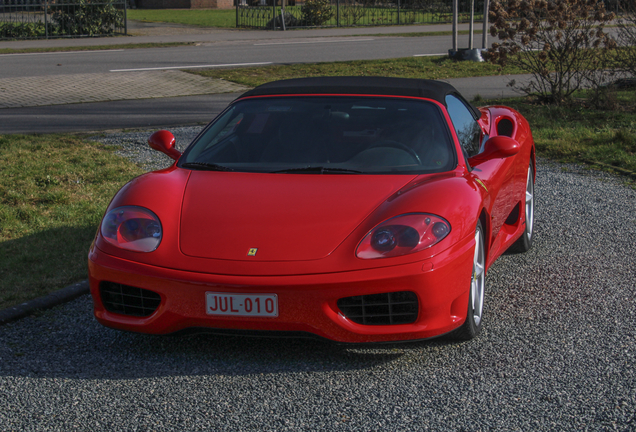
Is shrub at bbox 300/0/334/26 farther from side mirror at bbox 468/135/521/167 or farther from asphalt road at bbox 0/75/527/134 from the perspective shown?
side mirror at bbox 468/135/521/167

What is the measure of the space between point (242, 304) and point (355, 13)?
100 feet

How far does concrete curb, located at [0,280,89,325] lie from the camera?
4070 millimetres

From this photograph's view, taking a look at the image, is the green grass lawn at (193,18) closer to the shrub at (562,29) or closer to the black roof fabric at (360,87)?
the shrub at (562,29)

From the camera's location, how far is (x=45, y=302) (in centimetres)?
427

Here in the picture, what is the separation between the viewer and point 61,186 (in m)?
7.09

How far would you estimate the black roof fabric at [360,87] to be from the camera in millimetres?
4518

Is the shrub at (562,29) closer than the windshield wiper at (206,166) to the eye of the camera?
No

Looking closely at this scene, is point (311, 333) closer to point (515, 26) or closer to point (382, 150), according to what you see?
point (382, 150)

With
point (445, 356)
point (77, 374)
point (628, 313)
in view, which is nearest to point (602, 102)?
point (628, 313)

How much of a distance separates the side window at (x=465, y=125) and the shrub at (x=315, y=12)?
26604mm

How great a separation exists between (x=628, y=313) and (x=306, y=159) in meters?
2.05

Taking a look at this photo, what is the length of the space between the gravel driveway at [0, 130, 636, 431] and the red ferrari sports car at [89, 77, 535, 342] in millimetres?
222

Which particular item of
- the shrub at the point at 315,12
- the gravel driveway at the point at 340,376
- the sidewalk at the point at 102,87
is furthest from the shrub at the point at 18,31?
the gravel driveway at the point at 340,376

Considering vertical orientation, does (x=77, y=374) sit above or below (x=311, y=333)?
below
